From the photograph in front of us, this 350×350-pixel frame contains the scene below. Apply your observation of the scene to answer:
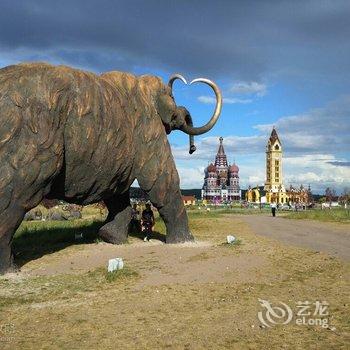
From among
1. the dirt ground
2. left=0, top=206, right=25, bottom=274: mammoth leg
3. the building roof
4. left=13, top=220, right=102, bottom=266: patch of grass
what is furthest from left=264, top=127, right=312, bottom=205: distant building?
left=0, top=206, right=25, bottom=274: mammoth leg

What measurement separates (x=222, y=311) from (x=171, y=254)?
450 cm

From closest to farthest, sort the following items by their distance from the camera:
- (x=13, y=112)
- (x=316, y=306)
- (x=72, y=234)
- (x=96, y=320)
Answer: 1. (x=96, y=320)
2. (x=316, y=306)
3. (x=13, y=112)
4. (x=72, y=234)

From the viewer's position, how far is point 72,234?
15.1 meters

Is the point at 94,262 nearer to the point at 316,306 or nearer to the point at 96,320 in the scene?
the point at 96,320

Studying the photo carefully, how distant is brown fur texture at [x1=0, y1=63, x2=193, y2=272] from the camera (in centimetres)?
891

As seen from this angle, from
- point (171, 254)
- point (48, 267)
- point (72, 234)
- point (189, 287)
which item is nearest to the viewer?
point (189, 287)

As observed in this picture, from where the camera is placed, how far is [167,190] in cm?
1237

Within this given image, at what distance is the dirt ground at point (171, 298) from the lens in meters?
5.43

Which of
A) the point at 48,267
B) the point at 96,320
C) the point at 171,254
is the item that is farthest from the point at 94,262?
the point at 96,320

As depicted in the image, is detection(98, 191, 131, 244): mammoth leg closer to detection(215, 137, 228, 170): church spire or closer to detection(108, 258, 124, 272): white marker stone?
detection(108, 258, 124, 272): white marker stone

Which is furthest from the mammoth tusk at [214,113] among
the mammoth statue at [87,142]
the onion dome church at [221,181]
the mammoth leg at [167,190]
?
the onion dome church at [221,181]

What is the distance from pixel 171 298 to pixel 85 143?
13.6 ft

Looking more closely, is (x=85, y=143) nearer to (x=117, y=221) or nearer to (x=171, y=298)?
(x=117, y=221)

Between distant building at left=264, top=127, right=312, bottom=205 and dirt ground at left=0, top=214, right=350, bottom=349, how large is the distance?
78135 millimetres
